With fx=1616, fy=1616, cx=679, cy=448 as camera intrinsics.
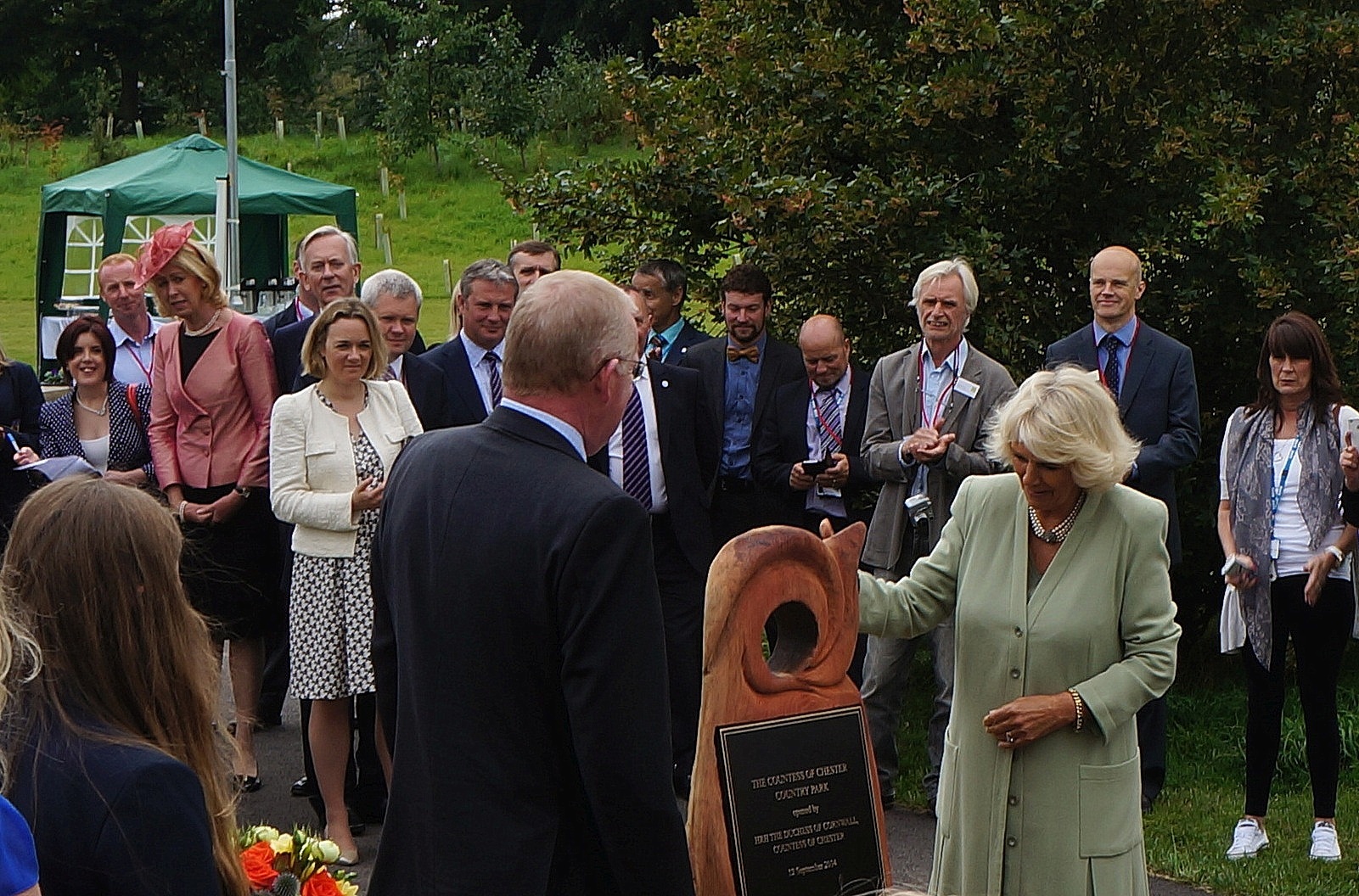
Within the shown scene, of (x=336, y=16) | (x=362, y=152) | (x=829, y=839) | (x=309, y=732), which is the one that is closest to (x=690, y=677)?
(x=309, y=732)

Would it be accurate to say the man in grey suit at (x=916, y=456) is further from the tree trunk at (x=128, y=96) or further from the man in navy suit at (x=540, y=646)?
the tree trunk at (x=128, y=96)

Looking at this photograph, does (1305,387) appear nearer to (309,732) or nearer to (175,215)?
(309,732)

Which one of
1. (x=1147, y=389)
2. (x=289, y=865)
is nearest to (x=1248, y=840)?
(x=1147, y=389)

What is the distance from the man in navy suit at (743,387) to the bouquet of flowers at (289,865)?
388 cm

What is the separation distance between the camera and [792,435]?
7566mm

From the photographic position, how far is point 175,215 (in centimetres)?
2045

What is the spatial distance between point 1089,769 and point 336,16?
50.3 m

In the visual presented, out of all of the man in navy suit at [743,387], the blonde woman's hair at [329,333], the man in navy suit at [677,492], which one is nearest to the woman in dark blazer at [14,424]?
the blonde woman's hair at [329,333]

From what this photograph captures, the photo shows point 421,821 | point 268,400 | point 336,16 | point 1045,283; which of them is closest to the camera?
point 421,821

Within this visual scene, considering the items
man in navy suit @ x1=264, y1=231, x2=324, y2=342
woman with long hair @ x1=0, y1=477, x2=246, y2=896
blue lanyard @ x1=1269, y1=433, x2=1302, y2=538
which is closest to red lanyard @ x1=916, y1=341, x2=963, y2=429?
blue lanyard @ x1=1269, y1=433, x2=1302, y2=538

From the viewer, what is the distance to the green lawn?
27.4 meters

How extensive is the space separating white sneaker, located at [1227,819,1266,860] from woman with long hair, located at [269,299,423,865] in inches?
131

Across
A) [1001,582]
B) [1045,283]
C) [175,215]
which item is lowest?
[1001,582]

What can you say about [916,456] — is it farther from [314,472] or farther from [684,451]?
[314,472]
